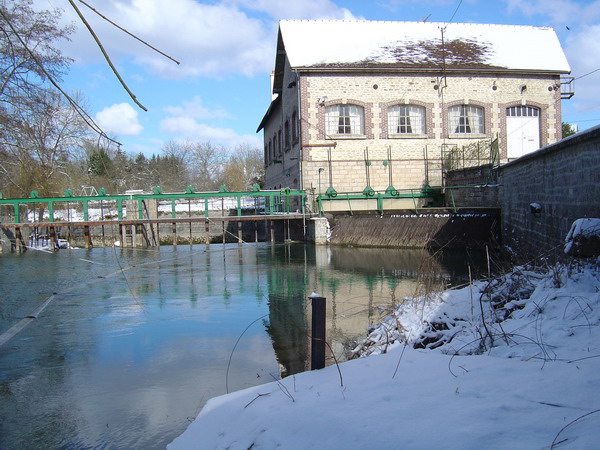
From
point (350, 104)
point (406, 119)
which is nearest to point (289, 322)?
point (350, 104)

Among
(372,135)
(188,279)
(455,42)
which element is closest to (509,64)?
(455,42)

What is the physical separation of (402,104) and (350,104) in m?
2.43

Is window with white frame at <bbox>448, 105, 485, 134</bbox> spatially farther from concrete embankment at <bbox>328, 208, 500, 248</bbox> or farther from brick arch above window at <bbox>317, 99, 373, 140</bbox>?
concrete embankment at <bbox>328, 208, 500, 248</bbox>

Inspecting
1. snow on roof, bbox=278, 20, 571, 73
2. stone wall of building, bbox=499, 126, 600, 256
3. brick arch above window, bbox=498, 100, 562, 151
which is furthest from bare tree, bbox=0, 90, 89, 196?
brick arch above window, bbox=498, 100, 562, 151

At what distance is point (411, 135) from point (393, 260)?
10355mm

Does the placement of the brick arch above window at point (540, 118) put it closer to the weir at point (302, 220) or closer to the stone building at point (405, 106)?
the stone building at point (405, 106)

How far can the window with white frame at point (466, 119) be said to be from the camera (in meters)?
24.1

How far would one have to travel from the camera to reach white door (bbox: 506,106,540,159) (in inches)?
957

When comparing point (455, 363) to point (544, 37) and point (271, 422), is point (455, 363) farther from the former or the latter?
point (544, 37)

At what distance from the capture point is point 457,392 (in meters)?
3.57

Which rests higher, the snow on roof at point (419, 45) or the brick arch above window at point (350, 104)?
the snow on roof at point (419, 45)

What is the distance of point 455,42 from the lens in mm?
25312

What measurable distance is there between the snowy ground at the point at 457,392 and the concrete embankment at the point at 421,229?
36.3 feet

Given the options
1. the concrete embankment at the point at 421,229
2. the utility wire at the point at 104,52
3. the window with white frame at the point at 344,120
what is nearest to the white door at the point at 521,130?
the window with white frame at the point at 344,120
